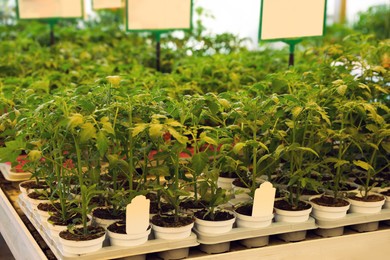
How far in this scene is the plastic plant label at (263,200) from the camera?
200 centimetres

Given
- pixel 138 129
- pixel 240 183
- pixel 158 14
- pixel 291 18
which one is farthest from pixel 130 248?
pixel 158 14

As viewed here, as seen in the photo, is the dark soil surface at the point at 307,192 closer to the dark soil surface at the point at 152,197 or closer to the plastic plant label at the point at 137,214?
the dark soil surface at the point at 152,197

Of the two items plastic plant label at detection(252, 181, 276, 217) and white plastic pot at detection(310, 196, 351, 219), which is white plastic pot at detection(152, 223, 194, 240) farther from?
white plastic pot at detection(310, 196, 351, 219)

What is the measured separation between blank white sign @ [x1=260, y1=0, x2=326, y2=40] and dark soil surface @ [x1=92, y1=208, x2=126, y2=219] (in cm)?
115

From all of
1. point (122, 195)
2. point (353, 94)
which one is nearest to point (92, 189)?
point (122, 195)

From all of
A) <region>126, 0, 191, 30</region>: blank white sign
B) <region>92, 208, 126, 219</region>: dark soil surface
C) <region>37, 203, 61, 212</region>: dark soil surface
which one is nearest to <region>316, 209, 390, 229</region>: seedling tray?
<region>92, 208, 126, 219</region>: dark soil surface

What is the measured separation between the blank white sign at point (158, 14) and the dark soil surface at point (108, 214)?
1.80 metres

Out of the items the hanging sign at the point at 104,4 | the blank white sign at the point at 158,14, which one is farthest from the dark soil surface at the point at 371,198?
the hanging sign at the point at 104,4

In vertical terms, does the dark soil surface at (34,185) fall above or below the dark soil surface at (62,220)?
above

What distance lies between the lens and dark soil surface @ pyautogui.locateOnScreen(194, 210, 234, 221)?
1994 mm

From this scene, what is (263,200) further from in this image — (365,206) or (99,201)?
(99,201)

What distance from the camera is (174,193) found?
191cm

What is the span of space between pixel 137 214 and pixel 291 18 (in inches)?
54.7

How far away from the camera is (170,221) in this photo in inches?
77.5
